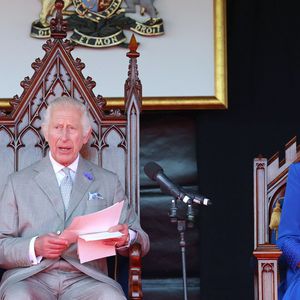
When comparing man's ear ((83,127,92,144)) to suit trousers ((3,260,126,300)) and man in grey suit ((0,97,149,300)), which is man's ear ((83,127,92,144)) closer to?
man in grey suit ((0,97,149,300))

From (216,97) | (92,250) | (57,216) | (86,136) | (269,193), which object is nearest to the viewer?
(92,250)

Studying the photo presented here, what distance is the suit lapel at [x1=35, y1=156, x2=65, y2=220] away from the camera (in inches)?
220

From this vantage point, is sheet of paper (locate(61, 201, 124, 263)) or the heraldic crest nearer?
sheet of paper (locate(61, 201, 124, 263))

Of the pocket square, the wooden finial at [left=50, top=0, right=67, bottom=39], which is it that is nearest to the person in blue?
the pocket square

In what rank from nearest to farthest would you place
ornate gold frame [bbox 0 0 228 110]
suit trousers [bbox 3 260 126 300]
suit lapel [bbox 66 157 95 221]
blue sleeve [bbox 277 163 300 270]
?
suit trousers [bbox 3 260 126 300] < blue sleeve [bbox 277 163 300 270] < suit lapel [bbox 66 157 95 221] < ornate gold frame [bbox 0 0 228 110]

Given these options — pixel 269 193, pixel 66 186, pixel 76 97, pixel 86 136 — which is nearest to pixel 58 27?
pixel 76 97

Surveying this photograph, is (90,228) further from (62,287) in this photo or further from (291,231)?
(291,231)

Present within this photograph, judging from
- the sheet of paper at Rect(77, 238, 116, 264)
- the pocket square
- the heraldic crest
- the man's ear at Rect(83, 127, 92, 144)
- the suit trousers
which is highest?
the heraldic crest

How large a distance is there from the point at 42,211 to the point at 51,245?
0.31 metres

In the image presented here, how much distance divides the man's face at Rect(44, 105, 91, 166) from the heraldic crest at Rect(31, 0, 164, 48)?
1431 mm

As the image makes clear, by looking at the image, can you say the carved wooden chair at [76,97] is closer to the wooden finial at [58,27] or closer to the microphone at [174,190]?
the wooden finial at [58,27]

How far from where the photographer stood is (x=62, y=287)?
543cm

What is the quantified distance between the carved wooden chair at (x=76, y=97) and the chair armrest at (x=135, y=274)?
529mm

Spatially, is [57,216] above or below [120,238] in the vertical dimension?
above
